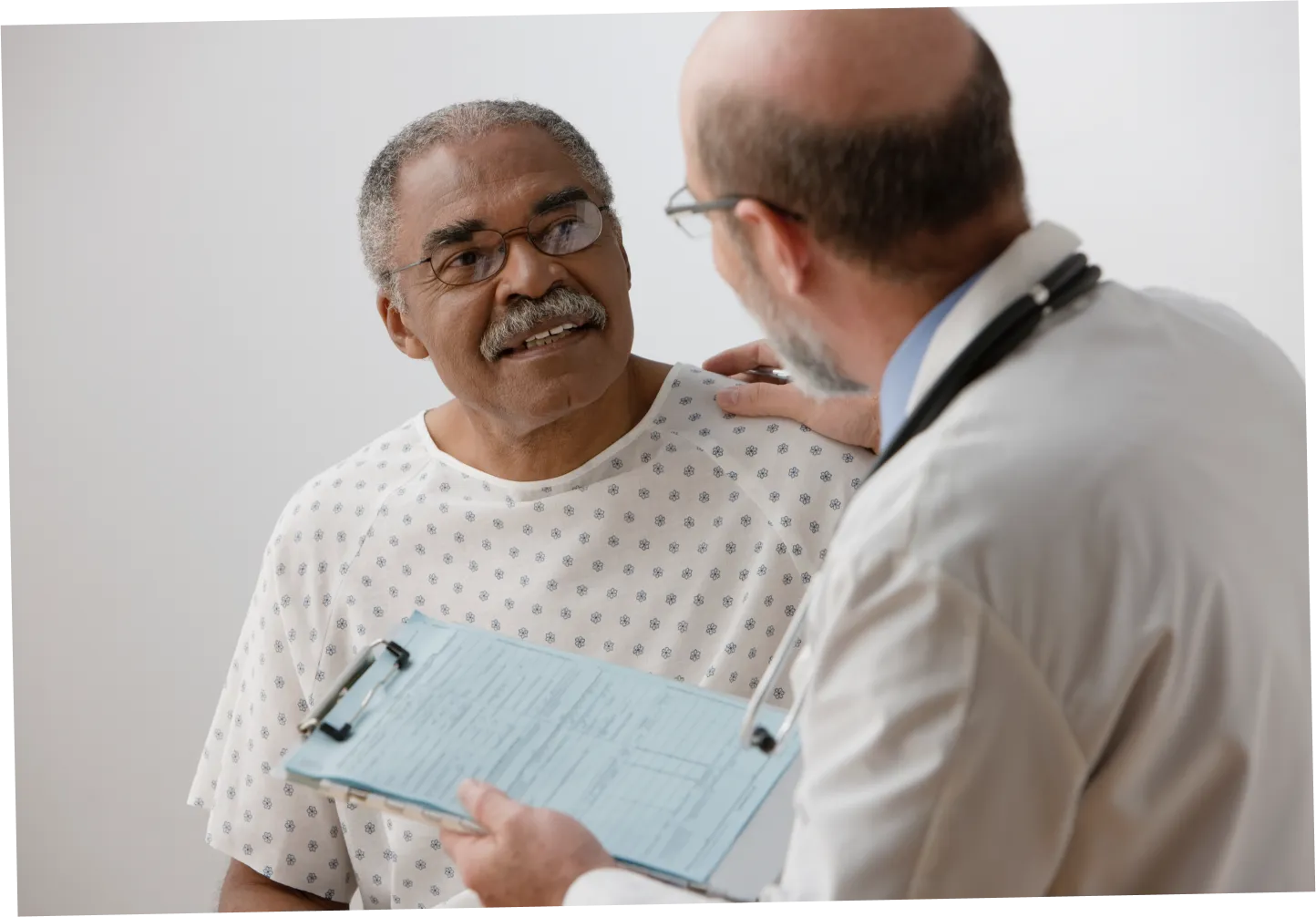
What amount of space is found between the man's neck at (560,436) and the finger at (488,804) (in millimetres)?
699

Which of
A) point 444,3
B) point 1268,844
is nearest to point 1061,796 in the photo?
point 1268,844

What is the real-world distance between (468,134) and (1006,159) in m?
0.92

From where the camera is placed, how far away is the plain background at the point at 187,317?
269 centimetres

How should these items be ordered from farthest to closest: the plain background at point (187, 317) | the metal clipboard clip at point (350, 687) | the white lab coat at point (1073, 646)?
the plain background at point (187, 317) → the metal clipboard clip at point (350, 687) → the white lab coat at point (1073, 646)

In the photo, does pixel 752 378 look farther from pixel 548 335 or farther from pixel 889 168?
pixel 889 168

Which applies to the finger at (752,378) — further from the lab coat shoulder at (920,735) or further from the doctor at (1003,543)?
the lab coat shoulder at (920,735)

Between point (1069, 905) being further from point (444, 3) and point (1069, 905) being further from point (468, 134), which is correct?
point (444, 3)

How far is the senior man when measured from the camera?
5.98 ft

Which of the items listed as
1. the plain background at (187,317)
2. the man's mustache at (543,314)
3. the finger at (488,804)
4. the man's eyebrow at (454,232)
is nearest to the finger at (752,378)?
the man's mustache at (543,314)

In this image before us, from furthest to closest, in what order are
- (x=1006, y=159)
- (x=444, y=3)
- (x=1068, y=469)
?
(x=444, y=3) < (x=1006, y=159) < (x=1068, y=469)

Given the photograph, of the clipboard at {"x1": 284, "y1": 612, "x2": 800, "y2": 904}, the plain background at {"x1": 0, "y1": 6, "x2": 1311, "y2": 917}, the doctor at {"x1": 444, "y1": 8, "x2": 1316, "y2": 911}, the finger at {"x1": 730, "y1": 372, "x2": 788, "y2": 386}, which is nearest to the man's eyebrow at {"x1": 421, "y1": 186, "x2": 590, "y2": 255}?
the finger at {"x1": 730, "y1": 372, "x2": 788, "y2": 386}

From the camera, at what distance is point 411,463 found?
6.66 feet

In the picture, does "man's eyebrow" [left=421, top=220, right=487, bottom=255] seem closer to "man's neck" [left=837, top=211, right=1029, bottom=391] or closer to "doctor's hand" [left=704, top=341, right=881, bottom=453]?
"doctor's hand" [left=704, top=341, right=881, bottom=453]

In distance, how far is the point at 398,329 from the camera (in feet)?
6.62
